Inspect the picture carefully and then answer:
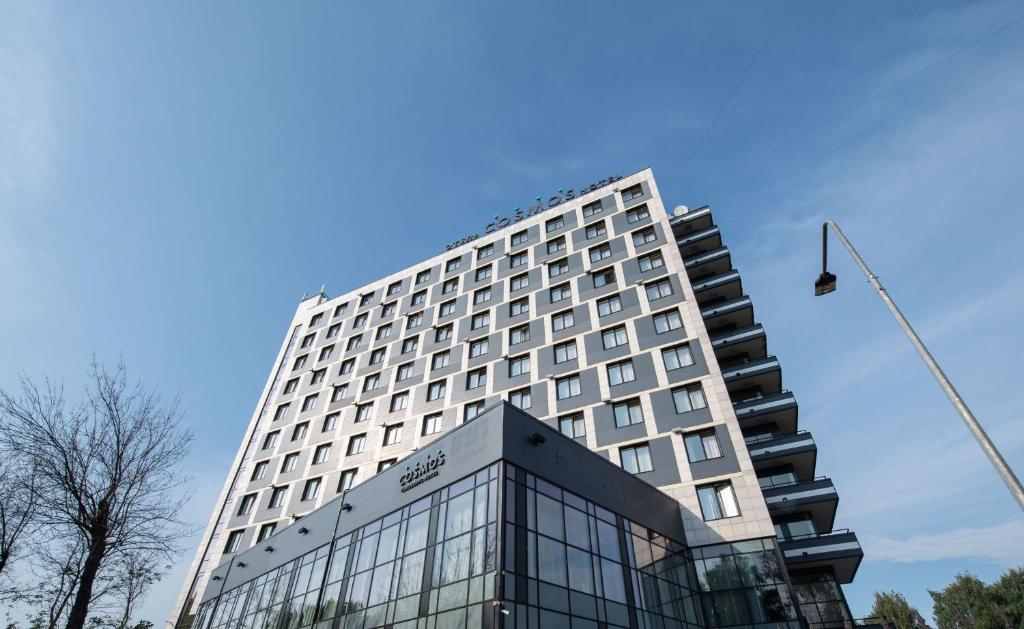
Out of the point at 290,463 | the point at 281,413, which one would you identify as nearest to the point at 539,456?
the point at 290,463

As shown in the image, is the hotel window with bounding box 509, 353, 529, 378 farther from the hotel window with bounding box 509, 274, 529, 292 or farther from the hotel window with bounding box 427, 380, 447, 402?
the hotel window with bounding box 509, 274, 529, 292

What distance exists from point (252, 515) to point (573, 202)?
41.4 metres

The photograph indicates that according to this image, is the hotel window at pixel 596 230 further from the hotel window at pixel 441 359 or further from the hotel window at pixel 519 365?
the hotel window at pixel 441 359

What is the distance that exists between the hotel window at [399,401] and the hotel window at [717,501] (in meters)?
25.6

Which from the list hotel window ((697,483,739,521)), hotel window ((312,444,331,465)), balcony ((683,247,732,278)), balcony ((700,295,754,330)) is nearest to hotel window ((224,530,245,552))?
hotel window ((312,444,331,465))

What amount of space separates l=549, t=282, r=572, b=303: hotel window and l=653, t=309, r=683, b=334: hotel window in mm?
8529

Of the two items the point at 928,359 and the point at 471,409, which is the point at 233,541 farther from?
the point at 928,359

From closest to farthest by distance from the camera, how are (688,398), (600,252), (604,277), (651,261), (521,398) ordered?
(688,398), (521,398), (651,261), (604,277), (600,252)

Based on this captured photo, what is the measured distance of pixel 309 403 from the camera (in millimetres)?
49719

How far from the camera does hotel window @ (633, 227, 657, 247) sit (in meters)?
41.4

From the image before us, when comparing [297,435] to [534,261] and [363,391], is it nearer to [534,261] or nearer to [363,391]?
[363,391]

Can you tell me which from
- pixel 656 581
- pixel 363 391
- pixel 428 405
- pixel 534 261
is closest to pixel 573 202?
pixel 534 261

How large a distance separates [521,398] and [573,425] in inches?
206

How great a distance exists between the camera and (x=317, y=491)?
40.8 meters
